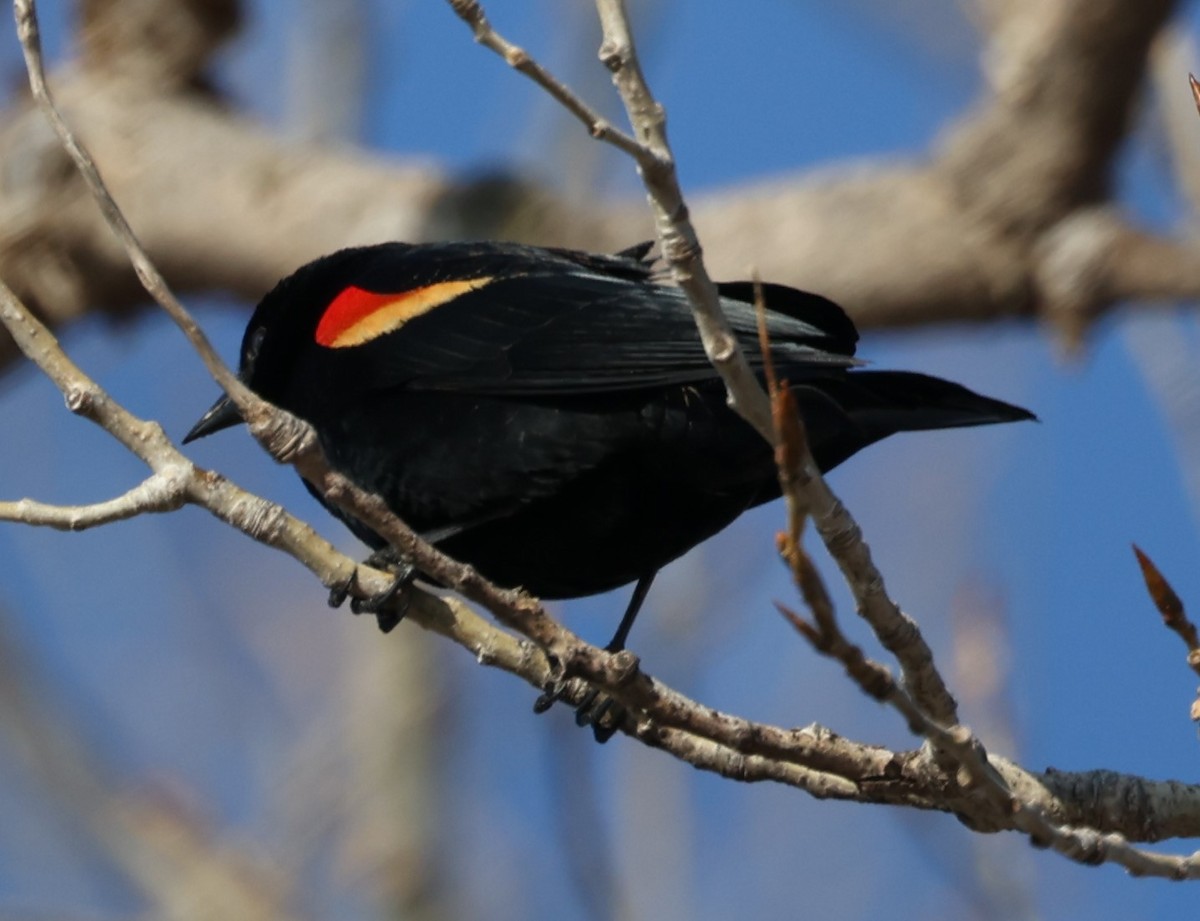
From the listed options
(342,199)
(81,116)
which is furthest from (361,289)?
(81,116)

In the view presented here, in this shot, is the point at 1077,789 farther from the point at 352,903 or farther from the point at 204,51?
the point at 352,903

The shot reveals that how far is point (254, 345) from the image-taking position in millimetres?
3809

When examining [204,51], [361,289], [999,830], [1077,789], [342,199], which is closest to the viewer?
[999,830]

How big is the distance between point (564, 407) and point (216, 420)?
1.07 metres

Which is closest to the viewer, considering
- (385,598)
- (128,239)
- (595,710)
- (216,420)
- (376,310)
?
(128,239)

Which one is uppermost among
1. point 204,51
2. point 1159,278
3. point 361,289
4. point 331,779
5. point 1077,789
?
point 204,51

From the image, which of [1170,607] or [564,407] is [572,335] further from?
[1170,607]

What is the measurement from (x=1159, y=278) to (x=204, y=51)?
3.58 meters

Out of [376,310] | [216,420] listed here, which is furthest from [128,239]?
[216,420]

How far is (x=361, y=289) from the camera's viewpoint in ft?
11.5

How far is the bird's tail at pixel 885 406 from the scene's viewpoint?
279 centimetres

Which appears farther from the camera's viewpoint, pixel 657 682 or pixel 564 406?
pixel 564 406

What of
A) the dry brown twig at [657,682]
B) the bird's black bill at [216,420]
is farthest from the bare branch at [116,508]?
the bird's black bill at [216,420]

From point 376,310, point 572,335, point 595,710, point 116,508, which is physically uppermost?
point 376,310
